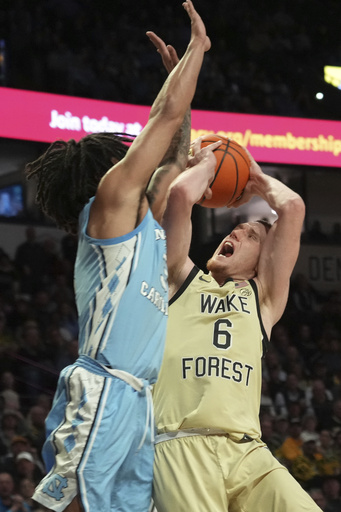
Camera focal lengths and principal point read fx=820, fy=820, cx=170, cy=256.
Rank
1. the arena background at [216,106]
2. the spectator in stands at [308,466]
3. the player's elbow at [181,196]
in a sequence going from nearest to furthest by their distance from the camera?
the player's elbow at [181,196] < the spectator in stands at [308,466] < the arena background at [216,106]

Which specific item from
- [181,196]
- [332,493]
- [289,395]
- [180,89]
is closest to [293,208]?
[181,196]

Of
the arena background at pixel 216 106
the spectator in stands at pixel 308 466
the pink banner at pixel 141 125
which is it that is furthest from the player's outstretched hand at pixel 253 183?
the pink banner at pixel 141 125

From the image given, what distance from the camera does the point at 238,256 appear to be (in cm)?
392

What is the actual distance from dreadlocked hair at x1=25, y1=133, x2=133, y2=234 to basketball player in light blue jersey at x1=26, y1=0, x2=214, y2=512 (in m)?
0.05

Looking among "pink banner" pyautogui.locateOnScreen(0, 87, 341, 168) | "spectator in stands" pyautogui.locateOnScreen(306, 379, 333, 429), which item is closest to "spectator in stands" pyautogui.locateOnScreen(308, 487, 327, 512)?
"spectator in stands" pyautogui.locateOnScreen(306, 379, 333, 429)

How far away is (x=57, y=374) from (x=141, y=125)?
4.35 m

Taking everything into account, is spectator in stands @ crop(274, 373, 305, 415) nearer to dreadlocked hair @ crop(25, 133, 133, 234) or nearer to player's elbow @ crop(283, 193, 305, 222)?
player's elbow @ crop(283, 193, 305, 222)

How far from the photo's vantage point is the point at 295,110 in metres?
13.3

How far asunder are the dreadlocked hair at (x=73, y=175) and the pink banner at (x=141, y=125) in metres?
8.39

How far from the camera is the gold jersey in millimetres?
3287

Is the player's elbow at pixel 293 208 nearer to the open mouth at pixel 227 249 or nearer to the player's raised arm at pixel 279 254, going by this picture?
the player's raised arm at pixel 279 254

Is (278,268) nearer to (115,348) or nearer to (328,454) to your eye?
(115,348)

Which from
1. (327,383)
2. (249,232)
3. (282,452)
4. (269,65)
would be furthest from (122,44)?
(249,232)

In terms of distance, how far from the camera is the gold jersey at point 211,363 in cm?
329
